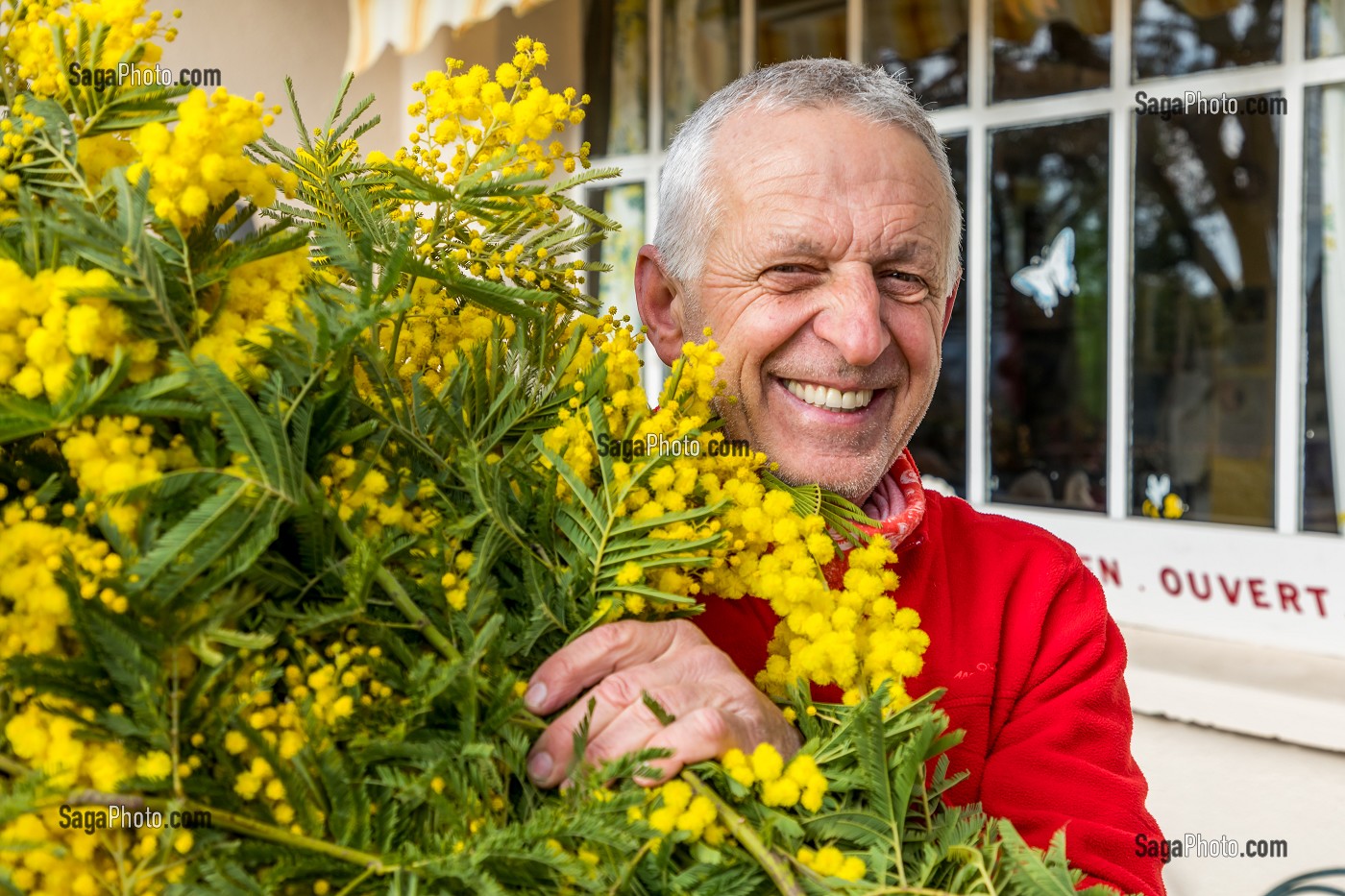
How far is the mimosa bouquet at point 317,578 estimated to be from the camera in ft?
1.81

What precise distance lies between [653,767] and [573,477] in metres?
0.19

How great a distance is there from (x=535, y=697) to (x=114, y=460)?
0.90 ft

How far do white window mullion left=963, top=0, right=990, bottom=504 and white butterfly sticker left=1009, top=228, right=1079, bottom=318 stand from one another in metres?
0.11

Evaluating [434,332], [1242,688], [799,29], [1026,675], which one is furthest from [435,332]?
[799,29]

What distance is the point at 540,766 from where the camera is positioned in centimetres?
66

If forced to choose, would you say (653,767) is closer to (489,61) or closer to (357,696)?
(357,696)

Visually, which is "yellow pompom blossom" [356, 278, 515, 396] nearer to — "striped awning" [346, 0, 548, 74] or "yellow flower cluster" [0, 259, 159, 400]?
"yellow flower cluster" [0, 259, 159, 400]

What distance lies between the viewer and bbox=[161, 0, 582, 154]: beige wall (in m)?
3.23

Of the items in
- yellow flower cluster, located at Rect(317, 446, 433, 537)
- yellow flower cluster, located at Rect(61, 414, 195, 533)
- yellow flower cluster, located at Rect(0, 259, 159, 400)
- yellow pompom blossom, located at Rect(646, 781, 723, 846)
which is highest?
yellow flower cluster, located at Rect(0, 259, 159, 400)

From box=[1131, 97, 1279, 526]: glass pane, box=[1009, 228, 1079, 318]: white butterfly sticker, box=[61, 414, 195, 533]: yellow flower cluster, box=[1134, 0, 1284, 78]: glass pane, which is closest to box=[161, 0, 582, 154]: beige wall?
box=[1009, 228, 1079, 318]: white butterfly sticker

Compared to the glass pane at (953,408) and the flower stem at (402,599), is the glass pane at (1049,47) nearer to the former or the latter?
the glass pane at (953,408)

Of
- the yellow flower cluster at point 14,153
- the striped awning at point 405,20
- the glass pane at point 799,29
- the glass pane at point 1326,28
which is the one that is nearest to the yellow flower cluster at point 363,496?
the yellow flower cluster at point 14,153

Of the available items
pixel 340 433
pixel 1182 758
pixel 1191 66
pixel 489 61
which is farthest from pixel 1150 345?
pixel 340 433

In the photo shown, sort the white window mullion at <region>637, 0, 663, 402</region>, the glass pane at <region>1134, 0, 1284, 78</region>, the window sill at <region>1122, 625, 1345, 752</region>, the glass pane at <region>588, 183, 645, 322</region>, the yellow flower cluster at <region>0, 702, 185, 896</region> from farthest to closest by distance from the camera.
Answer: the glass pane at <region>588, 183, 645, 322</region>, the white window mullion at <region>637, 0, 663, 402</region>, the glass pane at <region>1134, 0, 1284, 78</region>, the window sill at <region>1122, 625, 1345, 752</region>, the yellow flower cluster at <region>0, 702, 185, 896</region>
